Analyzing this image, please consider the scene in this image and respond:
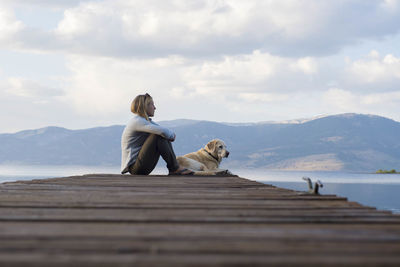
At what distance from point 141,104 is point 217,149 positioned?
2.22 metres

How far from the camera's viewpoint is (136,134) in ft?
27.3

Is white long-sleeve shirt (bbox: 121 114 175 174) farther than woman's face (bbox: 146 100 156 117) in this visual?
No

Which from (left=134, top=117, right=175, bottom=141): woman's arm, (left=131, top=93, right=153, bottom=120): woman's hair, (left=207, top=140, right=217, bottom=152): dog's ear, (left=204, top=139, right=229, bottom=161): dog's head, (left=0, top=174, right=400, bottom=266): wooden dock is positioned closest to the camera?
(left=0, top=174, right=400, bottom=266): wooden dock

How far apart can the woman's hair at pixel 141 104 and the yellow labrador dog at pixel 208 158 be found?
164 cm

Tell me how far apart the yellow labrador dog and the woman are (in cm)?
98

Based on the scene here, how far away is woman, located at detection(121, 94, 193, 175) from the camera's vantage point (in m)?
8.05

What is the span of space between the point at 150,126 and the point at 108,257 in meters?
6.17

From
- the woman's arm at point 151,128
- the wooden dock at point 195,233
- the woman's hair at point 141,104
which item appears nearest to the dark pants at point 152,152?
the woman's arm at point 151,128

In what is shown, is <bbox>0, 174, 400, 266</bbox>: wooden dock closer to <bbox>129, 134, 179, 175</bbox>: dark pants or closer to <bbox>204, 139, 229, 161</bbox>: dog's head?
<bbox>129, 134, 179, 175</bbox>: dark pants

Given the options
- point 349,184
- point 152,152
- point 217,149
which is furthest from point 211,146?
point 349,184

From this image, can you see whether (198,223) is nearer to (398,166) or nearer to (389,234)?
(389,234)

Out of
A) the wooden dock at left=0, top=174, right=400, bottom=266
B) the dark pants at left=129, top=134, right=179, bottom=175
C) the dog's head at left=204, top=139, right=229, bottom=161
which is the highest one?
the dog's head at left=204, top=139, right=229, bottom=161

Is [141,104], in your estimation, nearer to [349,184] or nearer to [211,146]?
[211,146]

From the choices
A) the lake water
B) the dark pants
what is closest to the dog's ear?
the dark pants
